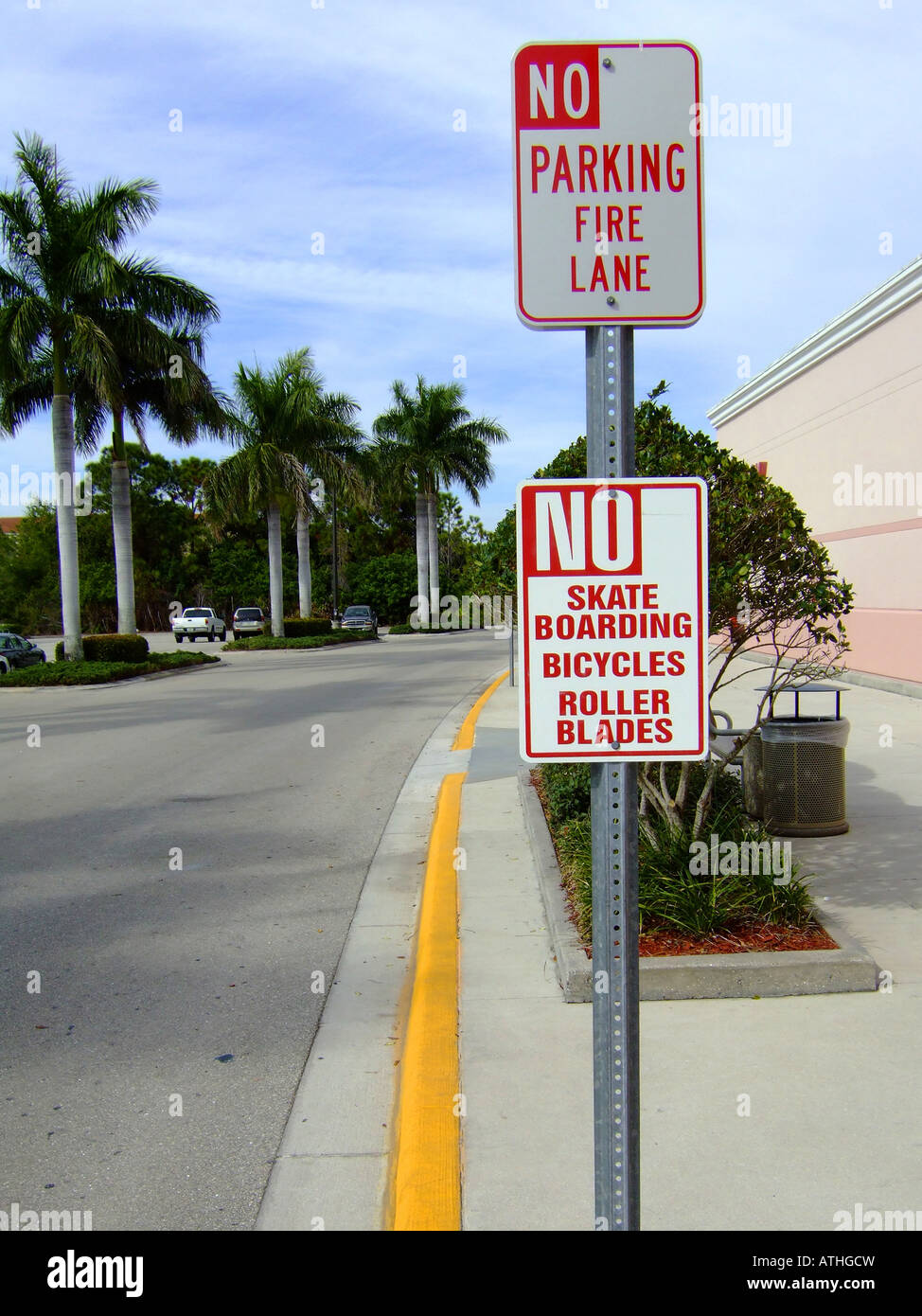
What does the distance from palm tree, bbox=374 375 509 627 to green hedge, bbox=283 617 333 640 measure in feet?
29.0

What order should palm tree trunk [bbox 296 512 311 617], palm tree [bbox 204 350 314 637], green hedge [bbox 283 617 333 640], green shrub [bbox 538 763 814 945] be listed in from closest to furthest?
green shrub [bbox 538 763 814 945] < palm tree [bbox 204 350 314 637] < palm tree trunk [bbox 296 512 311 617] < green hedge [bbox 283 617 333 640]

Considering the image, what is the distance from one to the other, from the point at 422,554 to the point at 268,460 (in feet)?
52.0

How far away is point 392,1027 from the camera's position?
4746 mm

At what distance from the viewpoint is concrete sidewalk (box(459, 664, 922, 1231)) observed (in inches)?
124

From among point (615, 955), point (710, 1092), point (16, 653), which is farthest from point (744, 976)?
point (16, 653)

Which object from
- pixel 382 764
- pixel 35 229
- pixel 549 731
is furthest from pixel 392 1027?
pixel 35 229

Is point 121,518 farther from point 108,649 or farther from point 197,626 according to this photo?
point 197,626

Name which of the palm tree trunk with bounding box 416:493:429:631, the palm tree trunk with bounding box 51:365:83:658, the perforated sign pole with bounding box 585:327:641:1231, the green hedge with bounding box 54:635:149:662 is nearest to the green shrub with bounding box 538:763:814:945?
the perforated sign pole with bounding box 585:327:641:1231

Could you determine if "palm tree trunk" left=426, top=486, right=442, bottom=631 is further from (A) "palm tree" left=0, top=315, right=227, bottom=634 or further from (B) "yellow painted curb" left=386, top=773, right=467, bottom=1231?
→ (B) "yellow painted curb" left=386, top=773, right=467, bottom=1231

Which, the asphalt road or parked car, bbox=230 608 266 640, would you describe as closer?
the asphalt road
